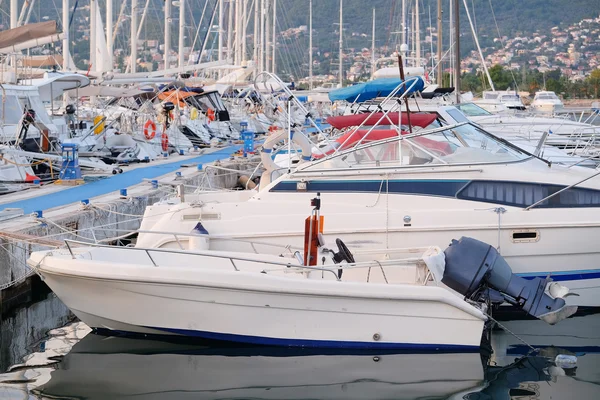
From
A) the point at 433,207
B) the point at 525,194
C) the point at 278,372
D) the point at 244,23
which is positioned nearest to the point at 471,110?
the point at 525,194

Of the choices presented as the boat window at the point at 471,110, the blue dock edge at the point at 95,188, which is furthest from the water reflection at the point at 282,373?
the boat window at the point at 471,110

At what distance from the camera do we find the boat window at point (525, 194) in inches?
378

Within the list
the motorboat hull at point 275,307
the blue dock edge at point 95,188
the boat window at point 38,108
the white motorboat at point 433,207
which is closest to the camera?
the motorboat hull at point 275,307

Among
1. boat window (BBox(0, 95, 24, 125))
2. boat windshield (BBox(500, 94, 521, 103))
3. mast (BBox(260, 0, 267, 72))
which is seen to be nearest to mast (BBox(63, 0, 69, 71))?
boat window (BBox(0, 95, 24, 125))

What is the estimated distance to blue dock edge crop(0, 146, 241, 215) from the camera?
13398 mm

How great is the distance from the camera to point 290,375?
8078mm

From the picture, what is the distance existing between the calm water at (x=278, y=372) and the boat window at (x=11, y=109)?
1129cm

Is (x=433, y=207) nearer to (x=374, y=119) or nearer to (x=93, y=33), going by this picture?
(x=374, y=119)

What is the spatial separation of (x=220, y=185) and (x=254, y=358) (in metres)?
11.0

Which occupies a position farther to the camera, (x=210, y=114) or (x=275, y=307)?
(x=210, y=114)

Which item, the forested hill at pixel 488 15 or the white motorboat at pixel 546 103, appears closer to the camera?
the white motorboat at pixel 546 103

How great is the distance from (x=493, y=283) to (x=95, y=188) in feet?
28.6

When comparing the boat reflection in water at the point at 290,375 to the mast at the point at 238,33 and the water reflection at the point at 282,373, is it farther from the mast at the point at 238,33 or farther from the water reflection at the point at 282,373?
the mast at the point at 238,33

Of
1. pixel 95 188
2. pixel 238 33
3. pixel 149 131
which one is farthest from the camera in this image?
pixel 238 33
